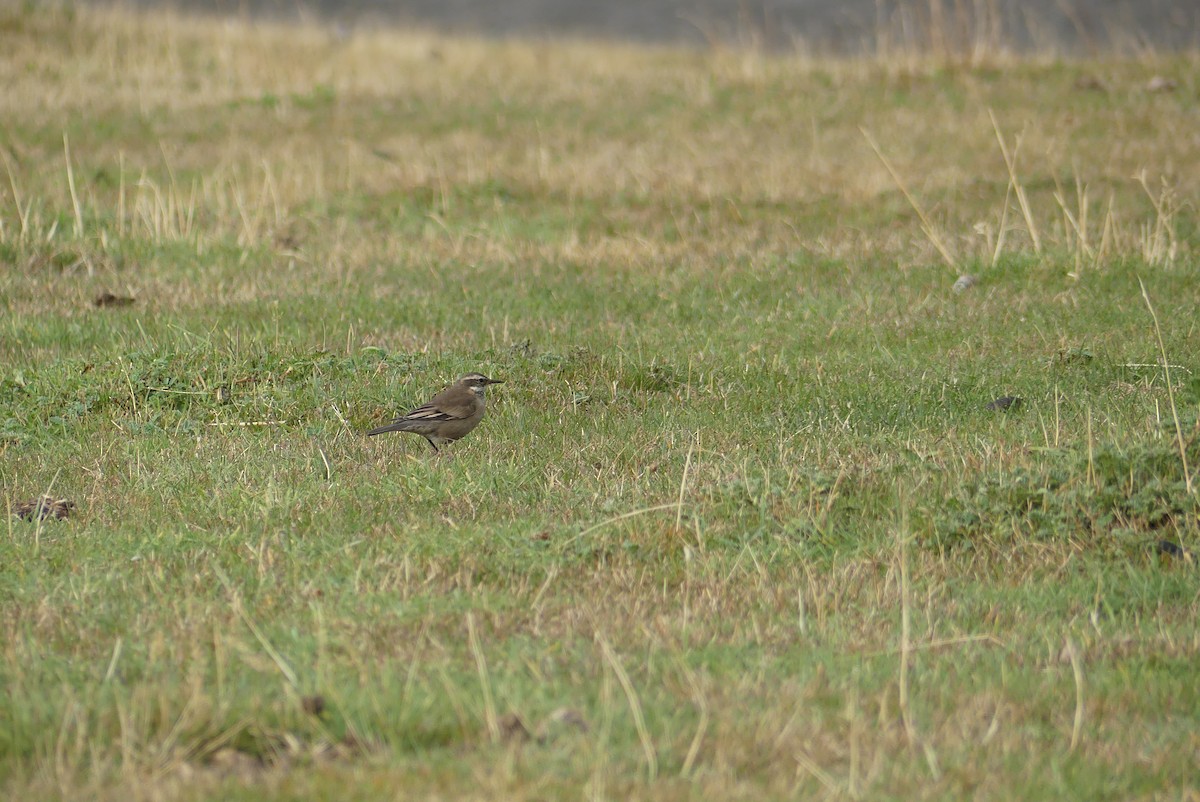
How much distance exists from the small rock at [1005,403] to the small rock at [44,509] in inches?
192

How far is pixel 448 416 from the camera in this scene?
7.40 meters

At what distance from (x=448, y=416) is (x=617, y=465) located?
0.98 meters

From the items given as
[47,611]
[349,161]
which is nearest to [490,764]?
[47,611]

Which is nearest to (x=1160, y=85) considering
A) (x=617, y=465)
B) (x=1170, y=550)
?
(x=617, y=465)

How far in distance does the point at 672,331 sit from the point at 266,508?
4.13m

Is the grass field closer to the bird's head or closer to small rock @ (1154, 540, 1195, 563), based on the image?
small rock @ (1154, 540, 1195, 563)

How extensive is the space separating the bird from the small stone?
432 cm

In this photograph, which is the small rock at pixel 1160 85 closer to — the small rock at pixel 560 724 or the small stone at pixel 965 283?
the small stone at pixel 965 283

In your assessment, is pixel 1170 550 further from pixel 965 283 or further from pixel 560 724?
pixel 965 283

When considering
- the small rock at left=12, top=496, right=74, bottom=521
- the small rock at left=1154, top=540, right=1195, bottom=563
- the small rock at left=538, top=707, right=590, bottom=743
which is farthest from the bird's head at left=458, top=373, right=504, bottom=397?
the small rock at left=1154, top=540, right=1195, bottom=563

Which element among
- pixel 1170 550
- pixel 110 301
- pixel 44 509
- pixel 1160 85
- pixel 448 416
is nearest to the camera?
pixel 1170 550

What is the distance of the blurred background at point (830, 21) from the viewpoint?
738 inches

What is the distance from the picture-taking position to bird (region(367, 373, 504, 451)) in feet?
24.1

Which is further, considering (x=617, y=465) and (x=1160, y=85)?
(x=1160, y=85)
